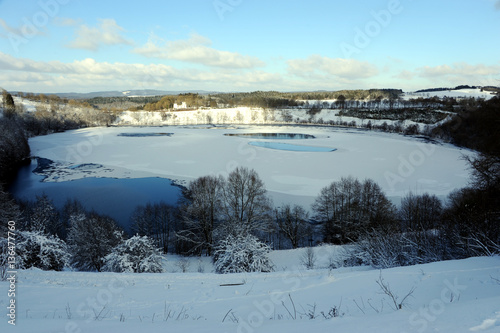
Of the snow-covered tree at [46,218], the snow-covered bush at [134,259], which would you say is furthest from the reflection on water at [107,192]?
the snow-covered bush at [134,259]

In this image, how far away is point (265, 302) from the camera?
467 centimetres

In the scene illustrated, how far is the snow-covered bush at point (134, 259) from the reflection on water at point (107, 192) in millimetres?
7952

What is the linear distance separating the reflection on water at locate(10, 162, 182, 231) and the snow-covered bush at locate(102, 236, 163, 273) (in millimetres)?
7952

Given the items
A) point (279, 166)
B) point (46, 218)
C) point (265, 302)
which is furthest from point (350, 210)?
point (46, 218)

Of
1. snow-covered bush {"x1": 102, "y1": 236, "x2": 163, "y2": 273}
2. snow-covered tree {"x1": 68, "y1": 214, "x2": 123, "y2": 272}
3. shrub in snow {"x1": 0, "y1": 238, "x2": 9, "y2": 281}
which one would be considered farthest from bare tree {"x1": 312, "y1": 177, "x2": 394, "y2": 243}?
shrub in snow {"x1": 0, "y1": 238, "x2": 9, "y2": 281}

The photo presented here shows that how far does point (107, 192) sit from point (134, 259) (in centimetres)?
1533

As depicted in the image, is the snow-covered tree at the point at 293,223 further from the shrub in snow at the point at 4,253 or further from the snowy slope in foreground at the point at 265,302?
the shrub in snow at the point at 4,253

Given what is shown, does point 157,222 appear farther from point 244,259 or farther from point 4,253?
point 244,259

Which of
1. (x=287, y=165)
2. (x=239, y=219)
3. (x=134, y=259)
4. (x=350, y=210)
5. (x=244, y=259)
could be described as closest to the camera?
(x=134, y=259)

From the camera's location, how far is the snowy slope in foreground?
302 cm

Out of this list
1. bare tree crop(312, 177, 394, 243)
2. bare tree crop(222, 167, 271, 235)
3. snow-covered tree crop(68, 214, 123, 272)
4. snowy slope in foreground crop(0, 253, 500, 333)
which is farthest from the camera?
bare tree crop(222, 167, 271, 235)

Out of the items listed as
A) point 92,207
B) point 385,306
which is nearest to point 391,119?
point 92,207

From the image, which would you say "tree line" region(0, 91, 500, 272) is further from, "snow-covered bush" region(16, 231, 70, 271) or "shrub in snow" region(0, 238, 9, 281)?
"shrub in snow" region(0, 238, 9, 281)

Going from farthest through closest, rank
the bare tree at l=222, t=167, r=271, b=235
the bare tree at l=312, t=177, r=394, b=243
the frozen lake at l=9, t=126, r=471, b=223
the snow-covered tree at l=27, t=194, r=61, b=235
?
the frozen lake at l=9, t=126, r=471, b=223 → the bare tree at l=222, t=167, r=271, b=235 → the bare tree at l=312, t=177, r=394, b=243 → the snow-covered tree at l=27, t=194, r=61, b=235
